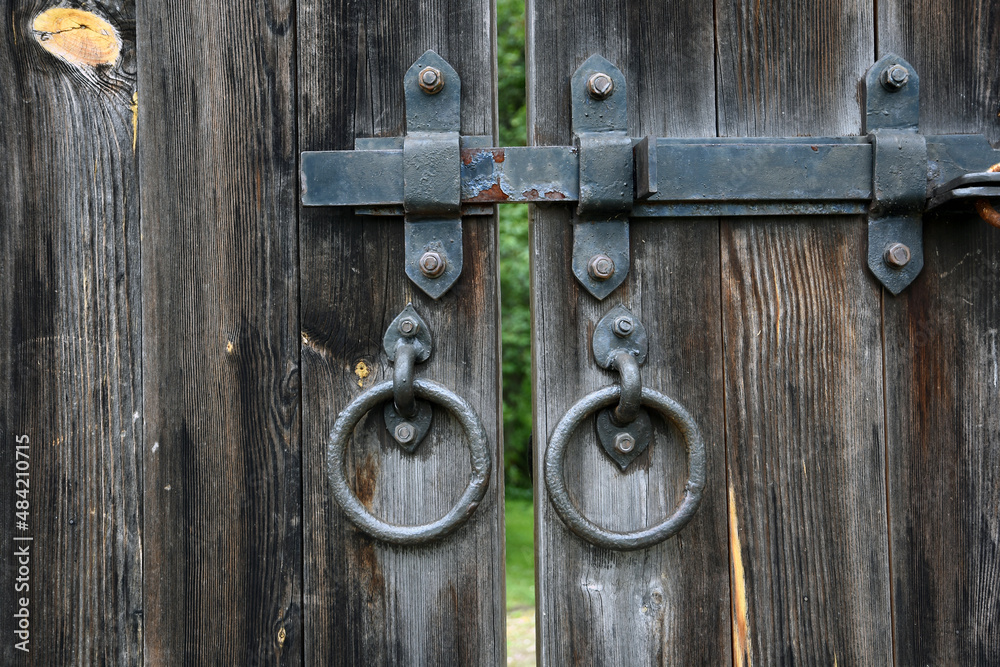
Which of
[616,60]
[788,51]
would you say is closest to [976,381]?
[788,51]

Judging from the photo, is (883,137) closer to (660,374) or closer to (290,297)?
(660,374)

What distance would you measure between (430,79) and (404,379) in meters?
0.30

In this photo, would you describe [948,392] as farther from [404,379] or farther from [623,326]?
[404,379]

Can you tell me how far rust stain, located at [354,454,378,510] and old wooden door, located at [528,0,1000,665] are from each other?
0.17 meters

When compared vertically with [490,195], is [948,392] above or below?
below

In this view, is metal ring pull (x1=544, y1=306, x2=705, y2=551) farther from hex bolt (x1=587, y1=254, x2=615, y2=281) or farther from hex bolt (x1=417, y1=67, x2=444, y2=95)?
hex bolt (x1=417, y1=67, x2=444, y2=95)

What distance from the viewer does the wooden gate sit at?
2.36ft

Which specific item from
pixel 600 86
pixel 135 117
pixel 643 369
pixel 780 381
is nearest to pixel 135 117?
pixel 135 117

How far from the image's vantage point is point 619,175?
2.28ft

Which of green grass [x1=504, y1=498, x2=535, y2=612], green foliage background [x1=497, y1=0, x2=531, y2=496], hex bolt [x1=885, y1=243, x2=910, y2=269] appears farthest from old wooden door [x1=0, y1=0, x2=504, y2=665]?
green foliage background [x1=497, y1=0, x2=531, y2=496]

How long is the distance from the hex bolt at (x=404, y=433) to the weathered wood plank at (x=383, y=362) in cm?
2

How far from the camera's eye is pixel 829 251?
2.43 ft

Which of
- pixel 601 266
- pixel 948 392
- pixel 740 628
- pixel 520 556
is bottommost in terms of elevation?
pixel 520 556

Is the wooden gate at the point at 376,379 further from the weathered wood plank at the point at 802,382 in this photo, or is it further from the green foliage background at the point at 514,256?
the green foliage background at the point at 514,256
